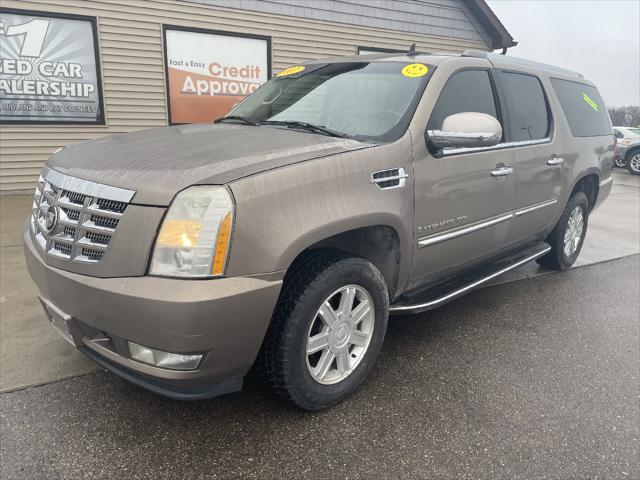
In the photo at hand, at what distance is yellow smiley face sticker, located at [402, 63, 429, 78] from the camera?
3.04 metres

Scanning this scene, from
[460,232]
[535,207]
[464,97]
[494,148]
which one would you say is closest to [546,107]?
[535,207]

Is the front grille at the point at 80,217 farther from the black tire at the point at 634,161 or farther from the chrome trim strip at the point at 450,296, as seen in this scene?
the black tire at the point at 634,161

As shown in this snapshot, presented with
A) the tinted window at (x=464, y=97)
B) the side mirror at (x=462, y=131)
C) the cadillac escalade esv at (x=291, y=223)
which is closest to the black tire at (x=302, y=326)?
the cadillac escalade esv at (x=291, y=223)

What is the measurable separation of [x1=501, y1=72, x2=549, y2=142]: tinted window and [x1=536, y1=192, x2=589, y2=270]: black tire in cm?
100

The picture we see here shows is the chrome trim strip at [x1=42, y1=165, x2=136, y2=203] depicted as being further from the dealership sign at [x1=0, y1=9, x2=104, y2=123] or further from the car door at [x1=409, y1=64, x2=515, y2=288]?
the dealership sign at [x1=0, y1=9, x2=104, y2=123]

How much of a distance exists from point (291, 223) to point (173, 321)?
0.62 metres

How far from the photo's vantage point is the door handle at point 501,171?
10.8 feet

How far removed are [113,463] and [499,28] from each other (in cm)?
1214

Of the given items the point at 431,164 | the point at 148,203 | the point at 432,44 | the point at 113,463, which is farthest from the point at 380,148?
the point at 432,44

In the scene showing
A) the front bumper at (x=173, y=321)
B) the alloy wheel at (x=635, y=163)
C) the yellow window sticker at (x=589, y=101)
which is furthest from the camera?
the alloy wheel at (x=635, y=163)

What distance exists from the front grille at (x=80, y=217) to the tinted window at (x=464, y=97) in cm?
175

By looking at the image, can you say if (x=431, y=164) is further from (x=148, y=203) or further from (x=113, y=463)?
(x=113, y=463)

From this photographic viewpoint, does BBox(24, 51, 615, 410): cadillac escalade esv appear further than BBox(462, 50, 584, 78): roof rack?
No

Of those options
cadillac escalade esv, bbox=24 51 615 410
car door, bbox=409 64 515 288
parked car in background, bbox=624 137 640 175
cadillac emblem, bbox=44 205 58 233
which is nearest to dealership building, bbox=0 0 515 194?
cadillac escalade esv, bbox=24 51 615 410
